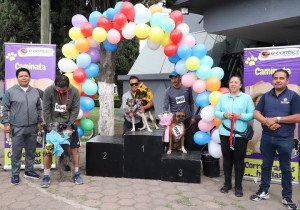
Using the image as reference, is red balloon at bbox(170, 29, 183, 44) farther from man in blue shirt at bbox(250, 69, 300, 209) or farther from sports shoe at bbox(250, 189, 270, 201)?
sports shoe at bbox(250, 189, 270, 201)

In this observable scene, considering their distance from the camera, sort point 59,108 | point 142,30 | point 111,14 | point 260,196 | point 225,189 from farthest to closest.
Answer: point 111,14
point 142,30
point 59,108
point 225,189
point 260,196

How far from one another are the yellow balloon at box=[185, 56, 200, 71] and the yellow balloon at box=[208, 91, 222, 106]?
552mm

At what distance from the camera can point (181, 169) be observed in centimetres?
531

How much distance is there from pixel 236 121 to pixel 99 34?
8.95 ft

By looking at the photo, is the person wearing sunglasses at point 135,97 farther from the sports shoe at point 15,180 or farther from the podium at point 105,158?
the sports shoe at point 15,180

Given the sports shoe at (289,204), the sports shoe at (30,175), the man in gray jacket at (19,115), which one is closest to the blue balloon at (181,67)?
the man in gray jacket at (19,115)

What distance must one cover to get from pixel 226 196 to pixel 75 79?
324 centimetres

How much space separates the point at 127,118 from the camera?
228 inches

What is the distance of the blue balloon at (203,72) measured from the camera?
546 cm

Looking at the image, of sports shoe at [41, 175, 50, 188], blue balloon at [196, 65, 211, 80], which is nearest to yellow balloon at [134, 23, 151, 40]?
blue balloon at [196, 65, 211, 80]

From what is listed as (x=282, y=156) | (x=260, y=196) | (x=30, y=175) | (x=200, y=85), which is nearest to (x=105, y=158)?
(x=30, y=175)

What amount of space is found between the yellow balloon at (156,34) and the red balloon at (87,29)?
3.53ft

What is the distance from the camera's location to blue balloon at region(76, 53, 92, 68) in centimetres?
558

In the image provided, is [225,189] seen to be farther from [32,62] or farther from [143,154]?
[32,62]
